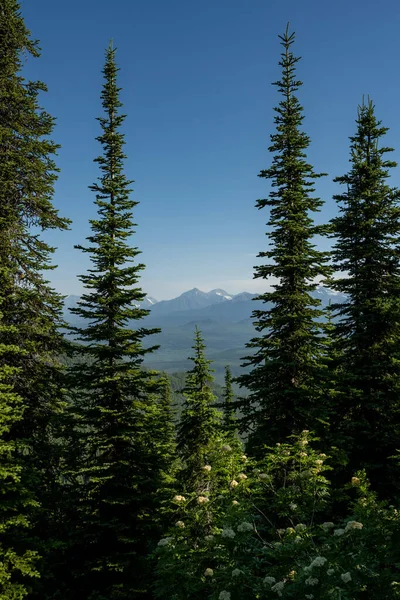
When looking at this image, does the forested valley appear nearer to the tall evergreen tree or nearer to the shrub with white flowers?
the tall evergreen tree

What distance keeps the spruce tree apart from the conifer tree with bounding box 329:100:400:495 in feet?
23.7

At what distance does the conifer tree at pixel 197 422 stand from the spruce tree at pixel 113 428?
7.67ft

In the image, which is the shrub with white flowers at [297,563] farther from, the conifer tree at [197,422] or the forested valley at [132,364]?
the conifer tree at [197,422]

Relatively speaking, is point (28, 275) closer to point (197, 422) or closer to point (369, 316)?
point (197, 422)

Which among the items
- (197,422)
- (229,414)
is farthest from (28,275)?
(229,414)

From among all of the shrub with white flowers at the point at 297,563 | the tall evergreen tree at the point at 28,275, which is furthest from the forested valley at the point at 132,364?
the shrub with white flowers at the point at 297,563

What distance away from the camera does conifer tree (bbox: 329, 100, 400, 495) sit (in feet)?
42.8

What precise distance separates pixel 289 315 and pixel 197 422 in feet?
23.4

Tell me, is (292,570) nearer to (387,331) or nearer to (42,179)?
(387,331)

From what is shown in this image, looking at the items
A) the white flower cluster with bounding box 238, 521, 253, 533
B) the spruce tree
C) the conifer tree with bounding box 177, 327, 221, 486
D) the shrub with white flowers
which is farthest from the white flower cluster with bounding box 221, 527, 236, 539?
the conifer tree with bounding box 177, 327, 221, 486

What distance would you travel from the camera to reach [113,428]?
12742 mm

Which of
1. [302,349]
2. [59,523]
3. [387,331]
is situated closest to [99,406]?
[59,523]

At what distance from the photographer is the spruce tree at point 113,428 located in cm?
1141

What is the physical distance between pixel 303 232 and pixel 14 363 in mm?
11703
